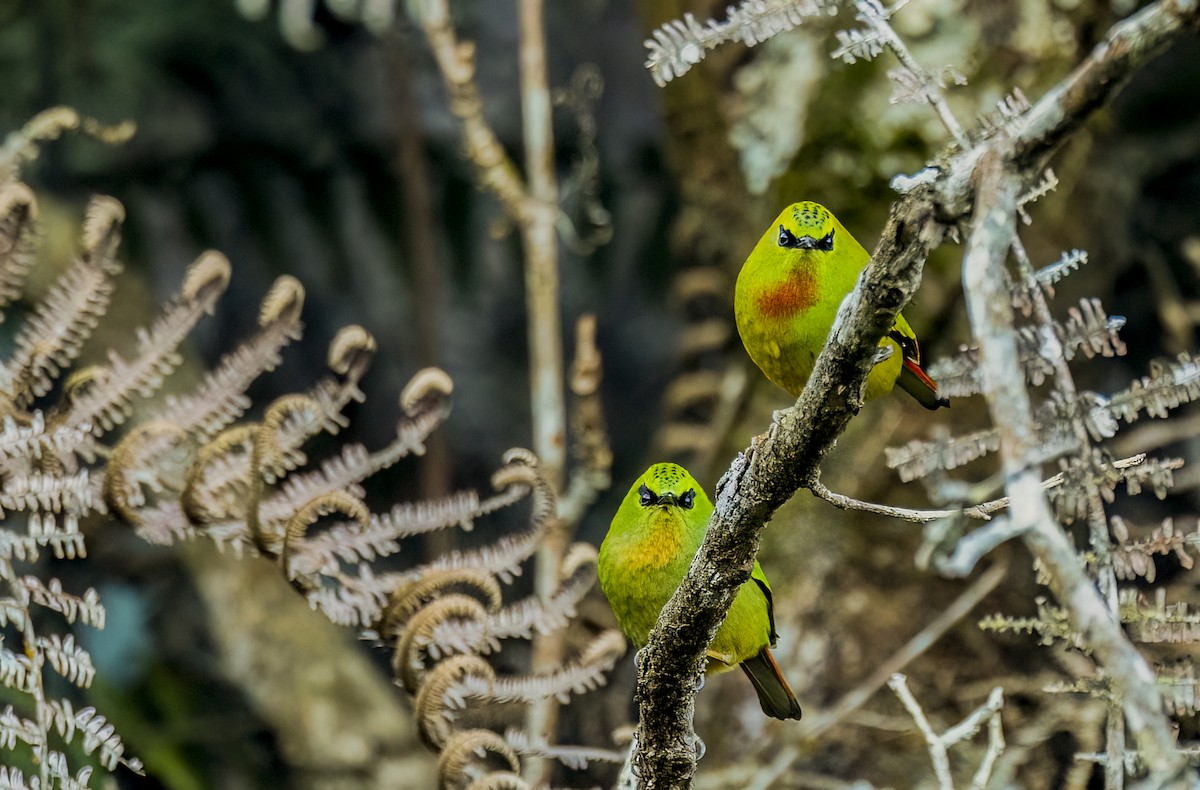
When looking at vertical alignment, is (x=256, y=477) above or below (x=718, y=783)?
above

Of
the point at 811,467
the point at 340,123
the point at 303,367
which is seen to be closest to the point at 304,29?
the point at 340,123

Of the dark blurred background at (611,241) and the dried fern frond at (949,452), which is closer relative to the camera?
the dried fern frond at (949,452)

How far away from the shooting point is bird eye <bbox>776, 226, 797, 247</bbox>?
4.26 ft

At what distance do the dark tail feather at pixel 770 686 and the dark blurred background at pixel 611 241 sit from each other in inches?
33.0

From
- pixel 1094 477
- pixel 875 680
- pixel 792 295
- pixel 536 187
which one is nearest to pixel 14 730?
pixel 792 295

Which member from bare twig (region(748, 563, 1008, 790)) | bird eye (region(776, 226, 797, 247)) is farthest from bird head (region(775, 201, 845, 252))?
bare twig (region(748, 563, 1008, 790))

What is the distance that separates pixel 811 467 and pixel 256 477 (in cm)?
92

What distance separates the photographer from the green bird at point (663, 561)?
144 cm

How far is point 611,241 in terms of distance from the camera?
5.34 m

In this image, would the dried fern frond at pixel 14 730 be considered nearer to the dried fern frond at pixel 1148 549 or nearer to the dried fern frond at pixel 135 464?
the dried fern frond at pixel 135 464

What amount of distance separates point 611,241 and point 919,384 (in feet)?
12.9

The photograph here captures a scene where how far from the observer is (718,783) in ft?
9.40

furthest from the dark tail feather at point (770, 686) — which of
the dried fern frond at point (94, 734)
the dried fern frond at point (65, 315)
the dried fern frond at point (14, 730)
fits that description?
the dried fern frond at point (65, 315)

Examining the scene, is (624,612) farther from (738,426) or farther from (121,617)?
(121,617)
